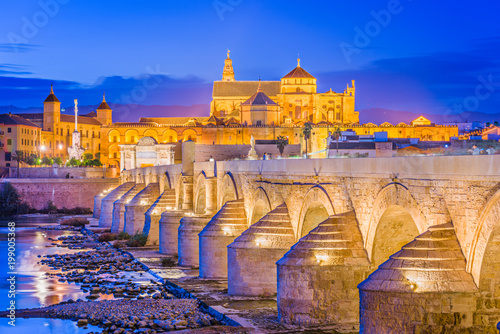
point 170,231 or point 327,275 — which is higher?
point 327,275

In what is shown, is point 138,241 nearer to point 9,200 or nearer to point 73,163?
point 9,200

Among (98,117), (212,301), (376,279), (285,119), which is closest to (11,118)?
(98,117)

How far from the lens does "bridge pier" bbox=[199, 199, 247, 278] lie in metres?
22.2

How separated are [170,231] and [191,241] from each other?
485 cm

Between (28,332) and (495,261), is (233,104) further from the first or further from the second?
(495,261)

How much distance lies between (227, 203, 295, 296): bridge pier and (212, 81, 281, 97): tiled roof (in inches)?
3140

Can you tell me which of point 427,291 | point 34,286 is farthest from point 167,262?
point 427,291

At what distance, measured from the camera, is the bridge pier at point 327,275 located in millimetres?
13648

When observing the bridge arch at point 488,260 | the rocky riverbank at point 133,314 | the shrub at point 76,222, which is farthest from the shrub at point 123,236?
the bridge arch at point 488,260

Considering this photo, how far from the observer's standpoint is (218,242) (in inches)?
873

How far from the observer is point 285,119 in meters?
90.2

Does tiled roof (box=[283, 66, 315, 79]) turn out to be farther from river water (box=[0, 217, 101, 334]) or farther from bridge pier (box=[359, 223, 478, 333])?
bridge pier (box=[359, 223, 478, 333])

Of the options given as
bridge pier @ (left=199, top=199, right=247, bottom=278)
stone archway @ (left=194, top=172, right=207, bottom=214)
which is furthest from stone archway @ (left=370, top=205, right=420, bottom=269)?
stone archway @ (left=194, top=172, right=207, bottom=214)

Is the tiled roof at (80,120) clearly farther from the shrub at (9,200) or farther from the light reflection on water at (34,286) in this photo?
the light reflection on water at (34,286)
